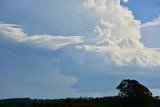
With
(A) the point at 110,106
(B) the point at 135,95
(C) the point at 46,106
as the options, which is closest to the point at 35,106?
(C) the point at 46,106

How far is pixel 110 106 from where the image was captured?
16625 centimetres

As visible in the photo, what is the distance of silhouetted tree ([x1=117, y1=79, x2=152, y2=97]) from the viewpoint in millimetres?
156500

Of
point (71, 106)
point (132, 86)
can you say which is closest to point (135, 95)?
point (132, 86)

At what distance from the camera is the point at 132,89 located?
158 m

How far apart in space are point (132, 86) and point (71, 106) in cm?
3674

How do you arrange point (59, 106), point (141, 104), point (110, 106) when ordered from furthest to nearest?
point (59, 106)
point (110, 106)
point (141, 104)

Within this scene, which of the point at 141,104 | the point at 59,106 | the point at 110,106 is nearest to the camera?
the point at 141,104

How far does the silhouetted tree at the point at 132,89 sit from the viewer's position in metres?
156

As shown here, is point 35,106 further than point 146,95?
Yes

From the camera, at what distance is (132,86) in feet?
521

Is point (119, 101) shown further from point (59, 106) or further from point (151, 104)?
point (59, 106)

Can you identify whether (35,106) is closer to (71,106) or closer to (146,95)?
(71,106)

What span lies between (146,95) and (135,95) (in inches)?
141

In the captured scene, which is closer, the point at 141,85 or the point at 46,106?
the point at 141,85
